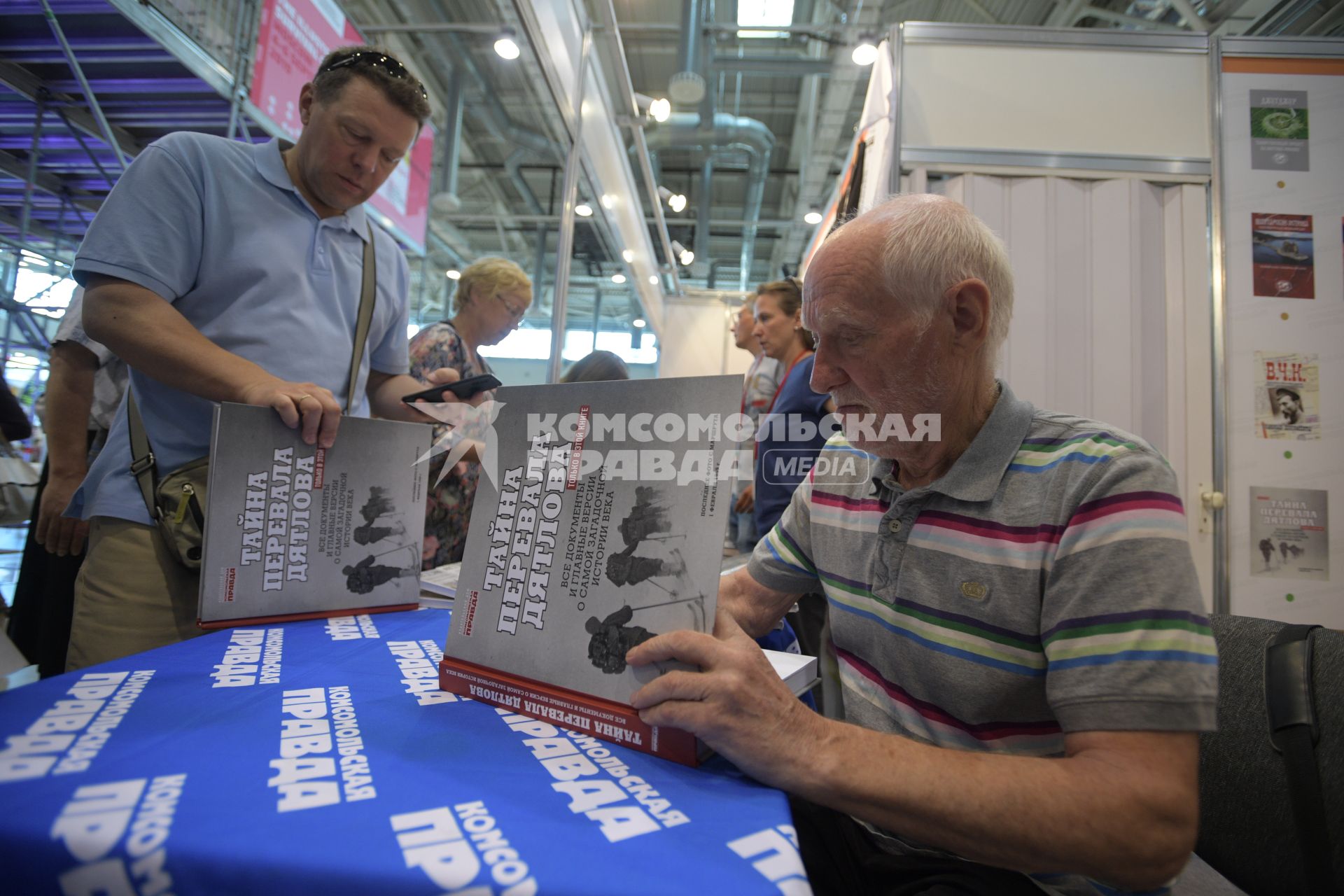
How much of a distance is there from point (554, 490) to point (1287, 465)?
107 inches

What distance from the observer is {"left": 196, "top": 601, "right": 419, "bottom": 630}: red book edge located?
0.87 meters

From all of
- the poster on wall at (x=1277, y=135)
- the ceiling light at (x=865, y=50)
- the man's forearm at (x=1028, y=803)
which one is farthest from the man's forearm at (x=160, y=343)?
the ceiling light at (x=865, y=50)

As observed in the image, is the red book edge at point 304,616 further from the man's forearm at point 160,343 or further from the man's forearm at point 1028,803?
the man's forearm at point 1028,803

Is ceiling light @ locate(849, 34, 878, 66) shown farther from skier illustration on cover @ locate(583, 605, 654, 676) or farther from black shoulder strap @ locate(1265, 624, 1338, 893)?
skier illustration on cover @ locate(583, 605, 654, 676)

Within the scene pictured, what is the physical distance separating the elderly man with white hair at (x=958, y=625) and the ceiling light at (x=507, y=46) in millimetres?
2940

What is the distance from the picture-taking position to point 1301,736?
2.43 ft

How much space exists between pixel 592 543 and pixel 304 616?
0.59 m

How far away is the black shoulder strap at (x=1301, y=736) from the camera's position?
2.31ft

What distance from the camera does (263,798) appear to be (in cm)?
44

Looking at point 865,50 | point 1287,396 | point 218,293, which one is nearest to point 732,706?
point 218,293

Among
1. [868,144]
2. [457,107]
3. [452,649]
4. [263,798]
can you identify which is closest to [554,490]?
[452,649]

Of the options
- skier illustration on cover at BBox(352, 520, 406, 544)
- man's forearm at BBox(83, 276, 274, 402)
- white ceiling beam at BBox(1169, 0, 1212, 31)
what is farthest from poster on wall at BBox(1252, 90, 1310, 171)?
man's forearm at BBox(83, 276, 274, 402)

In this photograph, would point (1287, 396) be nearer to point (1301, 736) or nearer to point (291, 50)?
point (1301, 736)

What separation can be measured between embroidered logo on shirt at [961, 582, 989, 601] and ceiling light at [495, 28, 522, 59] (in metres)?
3.32
